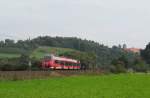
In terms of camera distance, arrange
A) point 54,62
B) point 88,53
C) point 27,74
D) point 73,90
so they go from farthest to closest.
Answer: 1. point 88,53
2. point 54,62
3. point 27,74
4. point 73,90

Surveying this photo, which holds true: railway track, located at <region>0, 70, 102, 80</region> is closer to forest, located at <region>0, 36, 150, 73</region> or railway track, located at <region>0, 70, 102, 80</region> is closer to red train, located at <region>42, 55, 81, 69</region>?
red train, located at <region>42, 55, 81, 69</region>

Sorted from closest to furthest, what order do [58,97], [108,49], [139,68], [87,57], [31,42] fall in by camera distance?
[58,97] → [87,57] → [139,68] → [31,42] → [108,49]

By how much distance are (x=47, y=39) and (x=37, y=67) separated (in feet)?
225

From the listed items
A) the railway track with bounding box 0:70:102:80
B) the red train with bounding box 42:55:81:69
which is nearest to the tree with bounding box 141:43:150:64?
the red train with bounding box 42:55:81:69

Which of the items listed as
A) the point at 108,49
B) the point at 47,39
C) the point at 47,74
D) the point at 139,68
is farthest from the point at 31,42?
the point at 47,74

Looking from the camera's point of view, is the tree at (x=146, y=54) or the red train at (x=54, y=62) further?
the tree at (x=146, y=54)

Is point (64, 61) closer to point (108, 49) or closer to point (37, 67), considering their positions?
point (37, 67)

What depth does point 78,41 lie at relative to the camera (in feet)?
448

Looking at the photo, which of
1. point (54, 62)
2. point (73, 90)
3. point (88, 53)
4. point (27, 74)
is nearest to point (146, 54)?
point (88, 53)

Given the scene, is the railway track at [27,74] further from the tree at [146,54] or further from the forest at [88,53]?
→ the tree at [146,54]

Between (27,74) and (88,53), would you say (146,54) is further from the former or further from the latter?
(27,74)

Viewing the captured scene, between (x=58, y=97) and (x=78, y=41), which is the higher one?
(x=78, y=41)

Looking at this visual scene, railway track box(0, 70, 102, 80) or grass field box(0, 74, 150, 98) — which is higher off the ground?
railway track box(0, 70, 102, 80)

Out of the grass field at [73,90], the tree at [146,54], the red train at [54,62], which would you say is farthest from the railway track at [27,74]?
the tree at [146,54]
